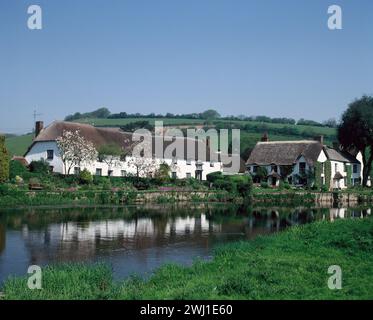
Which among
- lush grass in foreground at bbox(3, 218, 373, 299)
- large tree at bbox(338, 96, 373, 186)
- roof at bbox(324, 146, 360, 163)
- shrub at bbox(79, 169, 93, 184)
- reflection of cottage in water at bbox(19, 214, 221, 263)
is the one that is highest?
large tree at bbox(338, 96, 373, 186)

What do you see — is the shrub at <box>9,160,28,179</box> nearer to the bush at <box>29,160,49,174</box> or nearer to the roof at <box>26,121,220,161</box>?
the bush at <box>29,160,49,174</box>

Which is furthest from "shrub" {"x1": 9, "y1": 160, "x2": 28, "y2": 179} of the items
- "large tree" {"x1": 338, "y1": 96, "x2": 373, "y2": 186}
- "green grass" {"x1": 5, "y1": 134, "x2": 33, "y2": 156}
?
"large tree" {"x1": 338, "y1": 96, "x2": 373, "y2": 186}

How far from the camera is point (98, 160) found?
2110 inches

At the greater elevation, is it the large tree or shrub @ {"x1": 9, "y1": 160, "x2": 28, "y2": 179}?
the large tree

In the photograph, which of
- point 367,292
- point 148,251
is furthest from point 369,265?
point 148,251

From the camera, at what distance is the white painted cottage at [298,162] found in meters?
65.2

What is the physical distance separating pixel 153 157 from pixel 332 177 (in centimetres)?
2437

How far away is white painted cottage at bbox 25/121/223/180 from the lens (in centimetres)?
5247

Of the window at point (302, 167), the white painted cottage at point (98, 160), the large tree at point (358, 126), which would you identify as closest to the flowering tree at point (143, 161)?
the white painted cottage at point (98, 160)

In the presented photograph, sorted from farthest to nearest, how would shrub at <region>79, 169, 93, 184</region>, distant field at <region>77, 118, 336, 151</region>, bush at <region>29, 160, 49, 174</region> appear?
distant field at <region>77, 118, 336, 151</region>
bush at <region>29, 160, 49, 174</region>
shrub at <region>79, 169, 93, 184</region>

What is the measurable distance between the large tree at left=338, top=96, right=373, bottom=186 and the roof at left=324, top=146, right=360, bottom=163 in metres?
1.50

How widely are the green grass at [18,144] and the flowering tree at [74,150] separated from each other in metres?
27.0

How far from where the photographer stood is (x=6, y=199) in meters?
36.2
